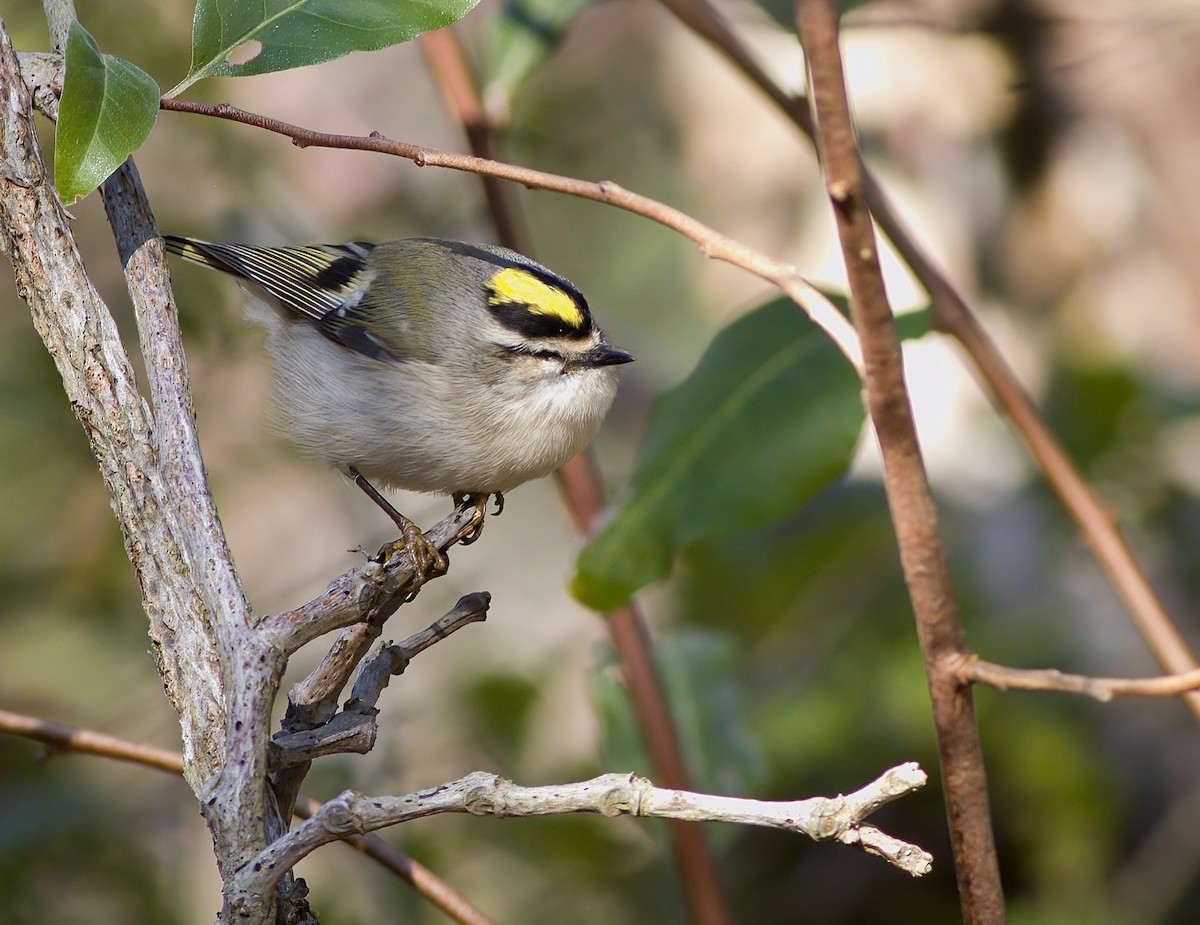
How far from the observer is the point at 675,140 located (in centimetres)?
426

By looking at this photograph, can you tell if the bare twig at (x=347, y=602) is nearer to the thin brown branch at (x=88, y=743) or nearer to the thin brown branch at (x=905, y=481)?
the thin brown branch at (x=88, y=743)

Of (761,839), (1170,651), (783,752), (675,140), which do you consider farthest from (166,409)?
(675,140)

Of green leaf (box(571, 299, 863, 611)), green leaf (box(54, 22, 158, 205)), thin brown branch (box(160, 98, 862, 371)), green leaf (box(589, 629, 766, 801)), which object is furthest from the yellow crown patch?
green leaf (box(54, 22, 158, 205))

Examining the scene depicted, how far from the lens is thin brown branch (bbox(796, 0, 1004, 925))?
2.59 feet

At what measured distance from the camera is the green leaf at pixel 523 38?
2084mm

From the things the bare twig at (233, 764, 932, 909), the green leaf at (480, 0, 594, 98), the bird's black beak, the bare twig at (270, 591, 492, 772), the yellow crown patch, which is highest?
the green leaf at (480, 0, 594, 98)

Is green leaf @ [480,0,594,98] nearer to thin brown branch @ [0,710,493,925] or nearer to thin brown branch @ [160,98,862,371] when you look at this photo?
thin brown branch @ [160,98,862,371]

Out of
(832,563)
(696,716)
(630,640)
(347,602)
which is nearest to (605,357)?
(630,640)

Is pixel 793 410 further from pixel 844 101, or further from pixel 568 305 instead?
pixel 844 101

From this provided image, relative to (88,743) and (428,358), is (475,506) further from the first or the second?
(88,743)

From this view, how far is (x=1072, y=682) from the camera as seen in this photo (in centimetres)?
83

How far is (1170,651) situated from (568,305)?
111 centimetres

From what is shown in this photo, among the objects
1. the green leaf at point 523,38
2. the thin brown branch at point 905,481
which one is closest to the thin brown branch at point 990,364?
the green leaf at point 523,38

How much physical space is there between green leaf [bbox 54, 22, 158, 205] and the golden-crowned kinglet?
0.86 meters
